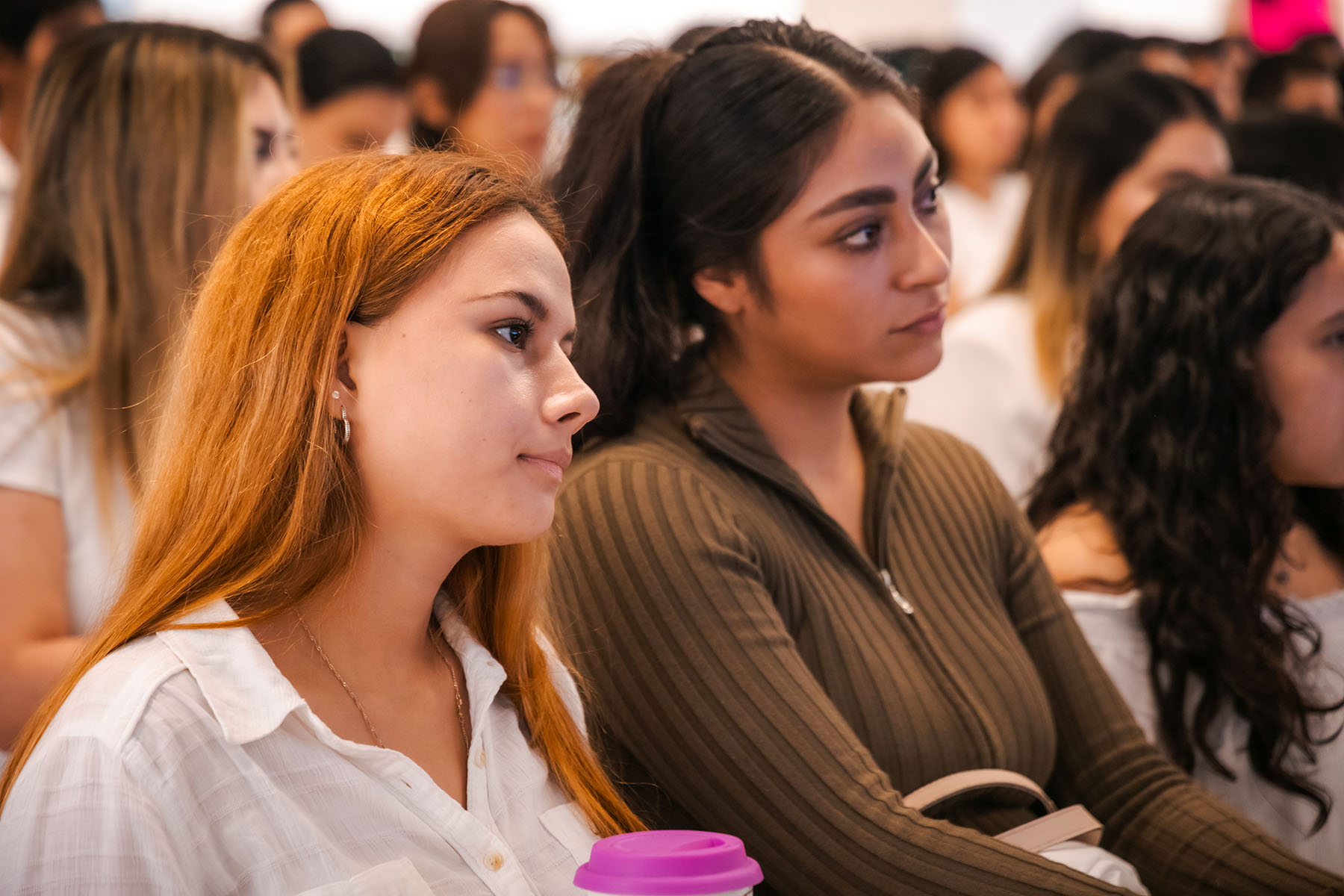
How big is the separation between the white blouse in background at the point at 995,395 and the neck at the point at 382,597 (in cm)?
195

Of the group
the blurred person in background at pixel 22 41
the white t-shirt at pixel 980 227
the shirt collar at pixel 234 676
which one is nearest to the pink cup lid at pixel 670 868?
the shirt collar at pixel 234 676

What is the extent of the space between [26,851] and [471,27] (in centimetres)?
305

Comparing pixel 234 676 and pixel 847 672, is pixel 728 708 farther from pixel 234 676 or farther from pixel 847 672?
pixel 234 676

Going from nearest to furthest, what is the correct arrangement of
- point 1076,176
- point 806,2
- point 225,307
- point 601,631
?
point 225,307, point 601,631, point 1076,176, point 806,2

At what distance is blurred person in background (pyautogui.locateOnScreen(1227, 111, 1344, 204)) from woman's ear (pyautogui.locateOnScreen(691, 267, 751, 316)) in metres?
2.04

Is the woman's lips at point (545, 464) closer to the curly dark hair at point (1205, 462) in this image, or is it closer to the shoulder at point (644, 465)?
the shoulder at point (644, 465)

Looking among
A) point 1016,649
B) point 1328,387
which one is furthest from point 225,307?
point 1328,387

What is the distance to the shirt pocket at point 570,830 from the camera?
1.26 m

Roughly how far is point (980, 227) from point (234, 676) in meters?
4.39

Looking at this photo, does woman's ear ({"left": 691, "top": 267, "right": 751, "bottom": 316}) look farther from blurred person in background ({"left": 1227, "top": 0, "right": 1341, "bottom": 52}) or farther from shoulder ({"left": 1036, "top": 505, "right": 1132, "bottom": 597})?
blurred person in background ({"left": 1227, "top": 0, "right": 1341, "bottom": 52})

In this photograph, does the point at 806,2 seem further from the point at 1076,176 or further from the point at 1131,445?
the point at 1131,445

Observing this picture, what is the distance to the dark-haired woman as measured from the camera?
142 centimetres

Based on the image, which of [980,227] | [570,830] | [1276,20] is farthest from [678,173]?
[1276,20]

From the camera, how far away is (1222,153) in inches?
127
